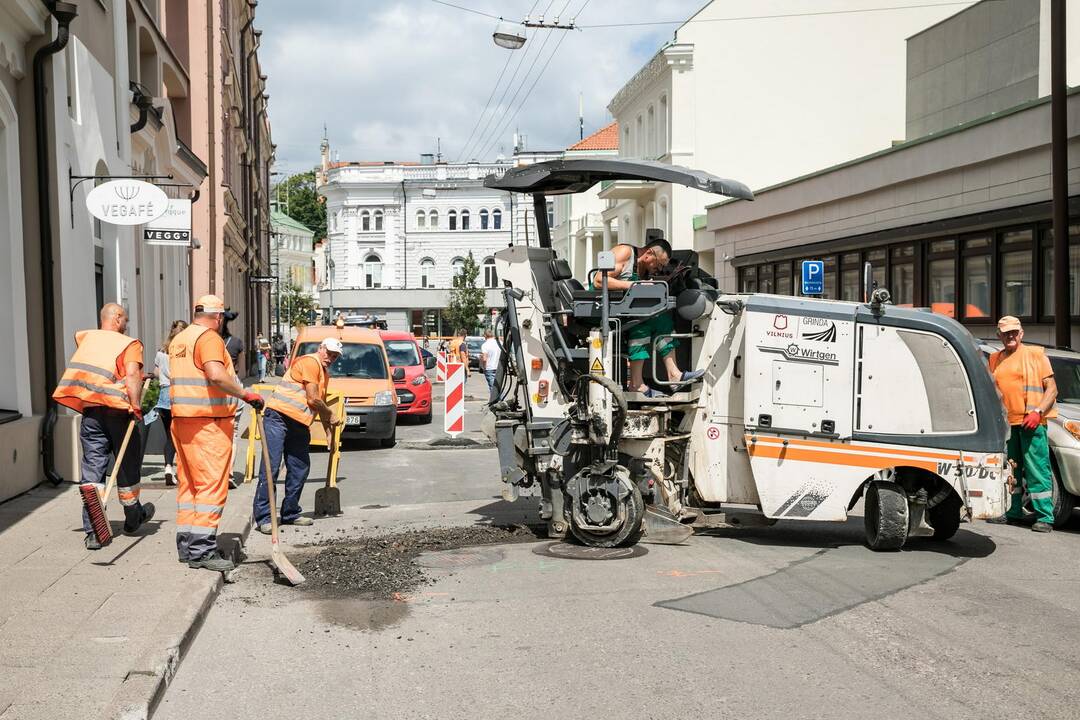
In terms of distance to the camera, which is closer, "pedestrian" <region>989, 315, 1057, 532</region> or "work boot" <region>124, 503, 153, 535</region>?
"work boot" <region>124, 503, 153, 535</region>

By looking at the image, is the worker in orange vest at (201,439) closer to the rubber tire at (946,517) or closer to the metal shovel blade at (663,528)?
the metal shovel blade at (663,528)

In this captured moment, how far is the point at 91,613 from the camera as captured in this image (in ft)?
20.3

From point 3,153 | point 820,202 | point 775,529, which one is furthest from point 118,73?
point 820,202

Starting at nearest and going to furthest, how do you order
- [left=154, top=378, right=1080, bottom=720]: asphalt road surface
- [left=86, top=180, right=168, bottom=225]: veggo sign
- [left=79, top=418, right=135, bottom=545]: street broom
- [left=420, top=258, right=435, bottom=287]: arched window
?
[left=154, top=378, right=1080, bottom=720]: asphalt road surface < [left=79, top=418, right=135, bottom=545]: street broom < [left=86, top=180, right=168, bottom=225]: veggo sign < [left=420, top=258, right=435, bottom=287]: arched window

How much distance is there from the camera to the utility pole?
1461 cm

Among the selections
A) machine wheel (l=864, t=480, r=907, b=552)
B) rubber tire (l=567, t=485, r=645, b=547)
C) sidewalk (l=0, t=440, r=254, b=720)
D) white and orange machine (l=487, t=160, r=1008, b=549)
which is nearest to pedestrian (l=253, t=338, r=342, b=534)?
sidewalk (l=0, t=440, r=254, b=720)

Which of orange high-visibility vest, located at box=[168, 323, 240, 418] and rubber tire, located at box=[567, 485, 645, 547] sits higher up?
orange high-visibility vest, located at box=[168, 323, 240, 418]

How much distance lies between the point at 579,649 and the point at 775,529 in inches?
162

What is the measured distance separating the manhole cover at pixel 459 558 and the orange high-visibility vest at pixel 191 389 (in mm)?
1765

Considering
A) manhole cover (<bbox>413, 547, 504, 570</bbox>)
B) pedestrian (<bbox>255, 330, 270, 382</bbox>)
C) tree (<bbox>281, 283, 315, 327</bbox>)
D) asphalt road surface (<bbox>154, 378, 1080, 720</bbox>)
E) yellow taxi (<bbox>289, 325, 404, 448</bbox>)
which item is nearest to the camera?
asphalt road surface (<bbox>154, 378, 1080, 720</bbox>)

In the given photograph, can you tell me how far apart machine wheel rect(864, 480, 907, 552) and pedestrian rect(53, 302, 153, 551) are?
555cm

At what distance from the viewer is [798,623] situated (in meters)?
6.39

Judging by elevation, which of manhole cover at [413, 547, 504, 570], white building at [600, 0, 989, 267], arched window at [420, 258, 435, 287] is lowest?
manhole cover at [413, 547, 504, 570]

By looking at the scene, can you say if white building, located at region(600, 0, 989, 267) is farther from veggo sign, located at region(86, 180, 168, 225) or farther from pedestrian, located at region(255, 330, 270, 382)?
veggo sign, located at region(86, 180, 168, 225)
